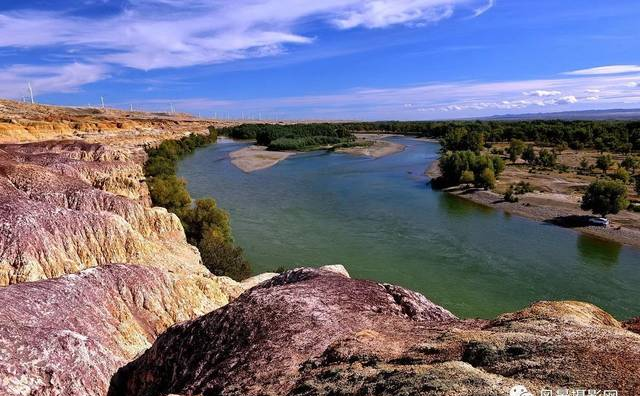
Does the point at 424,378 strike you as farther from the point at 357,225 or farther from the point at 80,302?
the point at 357,225

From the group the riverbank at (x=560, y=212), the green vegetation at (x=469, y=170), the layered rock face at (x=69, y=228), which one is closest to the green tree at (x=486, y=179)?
the green vegetation at (x=469, y=170)

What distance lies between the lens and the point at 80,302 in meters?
14.2

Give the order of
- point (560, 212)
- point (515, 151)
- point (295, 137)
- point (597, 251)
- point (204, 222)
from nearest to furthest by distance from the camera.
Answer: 1. point (204, 222)
2. point (597, 251)
3. point (560, 212)
4. point (515, 151)
5. point (295, 137)

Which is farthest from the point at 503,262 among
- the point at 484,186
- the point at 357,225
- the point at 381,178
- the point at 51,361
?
the point at 381,178

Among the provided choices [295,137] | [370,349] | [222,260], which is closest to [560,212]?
[222,260]

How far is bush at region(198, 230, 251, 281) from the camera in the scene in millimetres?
32062

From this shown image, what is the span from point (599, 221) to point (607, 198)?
11.9ft

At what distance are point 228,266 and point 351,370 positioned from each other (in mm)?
24954

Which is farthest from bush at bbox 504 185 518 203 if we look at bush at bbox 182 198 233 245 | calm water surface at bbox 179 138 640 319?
bush at bbox 182 198 233 245

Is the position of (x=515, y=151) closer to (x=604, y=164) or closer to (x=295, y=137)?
(x=604, y=164)

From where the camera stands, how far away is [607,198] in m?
55.2

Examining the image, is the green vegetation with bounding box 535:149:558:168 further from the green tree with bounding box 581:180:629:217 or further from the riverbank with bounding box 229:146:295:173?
the riverbank with bounding box 229:146:295:173

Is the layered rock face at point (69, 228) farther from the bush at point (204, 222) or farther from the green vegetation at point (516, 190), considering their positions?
the green vegetation at point (516, 190)

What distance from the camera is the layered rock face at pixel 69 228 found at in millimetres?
17688
